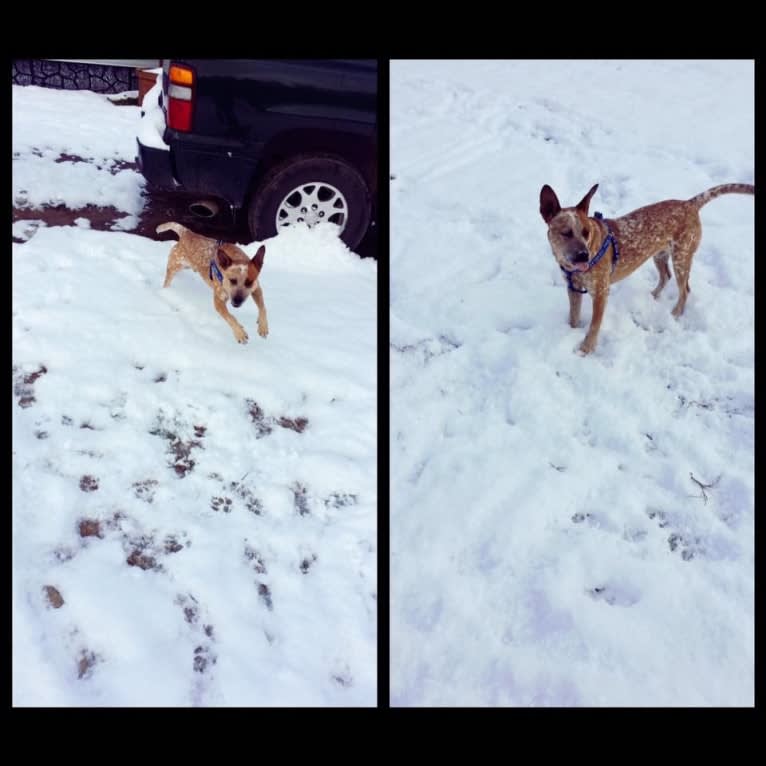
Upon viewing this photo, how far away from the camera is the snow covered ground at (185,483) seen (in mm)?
2051

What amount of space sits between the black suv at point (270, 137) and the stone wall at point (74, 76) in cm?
399

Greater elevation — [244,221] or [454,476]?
[244,221]

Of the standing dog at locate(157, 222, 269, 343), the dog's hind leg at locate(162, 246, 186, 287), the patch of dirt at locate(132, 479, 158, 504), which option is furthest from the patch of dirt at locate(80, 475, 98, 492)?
the dog's hind leg at locate(162, 246, 186, 287)

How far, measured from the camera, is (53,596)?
2.12 meters

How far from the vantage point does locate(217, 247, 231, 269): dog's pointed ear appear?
3.33 m

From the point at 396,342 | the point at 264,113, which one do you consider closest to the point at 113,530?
the point at 396,342

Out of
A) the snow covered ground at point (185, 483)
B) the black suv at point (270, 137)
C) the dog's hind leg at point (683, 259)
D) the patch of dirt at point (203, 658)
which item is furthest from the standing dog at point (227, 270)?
the dog's hind leg at point (683, 259)

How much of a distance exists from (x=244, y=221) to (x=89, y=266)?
1522mm

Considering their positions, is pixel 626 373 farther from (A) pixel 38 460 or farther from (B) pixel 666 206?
(A) pixel 38 460

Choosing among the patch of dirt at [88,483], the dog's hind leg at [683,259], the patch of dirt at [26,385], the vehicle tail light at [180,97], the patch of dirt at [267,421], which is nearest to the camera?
the patch of dirt at [88,483]

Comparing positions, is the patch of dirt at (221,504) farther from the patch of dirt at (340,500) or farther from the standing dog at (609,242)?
the standing dog at (609,242)

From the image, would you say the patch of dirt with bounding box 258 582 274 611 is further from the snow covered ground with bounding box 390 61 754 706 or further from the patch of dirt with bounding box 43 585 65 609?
the patch of dirt with bounding box 43 585 65 609

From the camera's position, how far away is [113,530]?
2.38 metres

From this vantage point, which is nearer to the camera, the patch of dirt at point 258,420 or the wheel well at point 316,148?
the patch of dirt at point 258,420
